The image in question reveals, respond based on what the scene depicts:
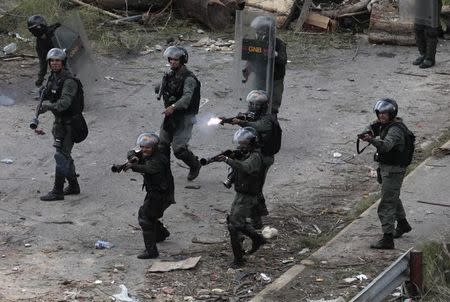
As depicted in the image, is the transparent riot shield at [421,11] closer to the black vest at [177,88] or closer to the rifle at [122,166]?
the black vest at [177,88]

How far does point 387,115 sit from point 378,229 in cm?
146

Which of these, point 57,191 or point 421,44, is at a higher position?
point 421,44

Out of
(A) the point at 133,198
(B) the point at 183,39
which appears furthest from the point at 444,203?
(B) the point at 183,39

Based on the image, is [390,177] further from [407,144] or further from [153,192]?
[153,192]

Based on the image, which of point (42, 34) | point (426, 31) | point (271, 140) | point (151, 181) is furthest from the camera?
point (426, 31)

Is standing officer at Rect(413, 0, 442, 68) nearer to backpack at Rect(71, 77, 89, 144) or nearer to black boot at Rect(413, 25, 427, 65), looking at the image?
black boot at Rect(413, 25, 427, 65)

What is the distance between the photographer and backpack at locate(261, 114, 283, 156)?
1088cm

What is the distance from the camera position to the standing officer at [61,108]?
38.6ft

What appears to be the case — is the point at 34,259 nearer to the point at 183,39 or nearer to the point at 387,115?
the point at 387,115

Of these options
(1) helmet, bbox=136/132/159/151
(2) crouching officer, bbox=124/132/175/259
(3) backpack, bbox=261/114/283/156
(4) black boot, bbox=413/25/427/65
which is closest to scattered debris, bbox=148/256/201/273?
(2) crouching officer, bbox=124/132/175/259

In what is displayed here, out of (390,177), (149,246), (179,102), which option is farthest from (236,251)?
(179,102)

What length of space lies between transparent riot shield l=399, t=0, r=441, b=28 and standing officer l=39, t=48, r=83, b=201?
6.30 m

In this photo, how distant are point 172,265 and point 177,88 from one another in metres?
2.56

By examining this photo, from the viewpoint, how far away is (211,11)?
18.5 m
